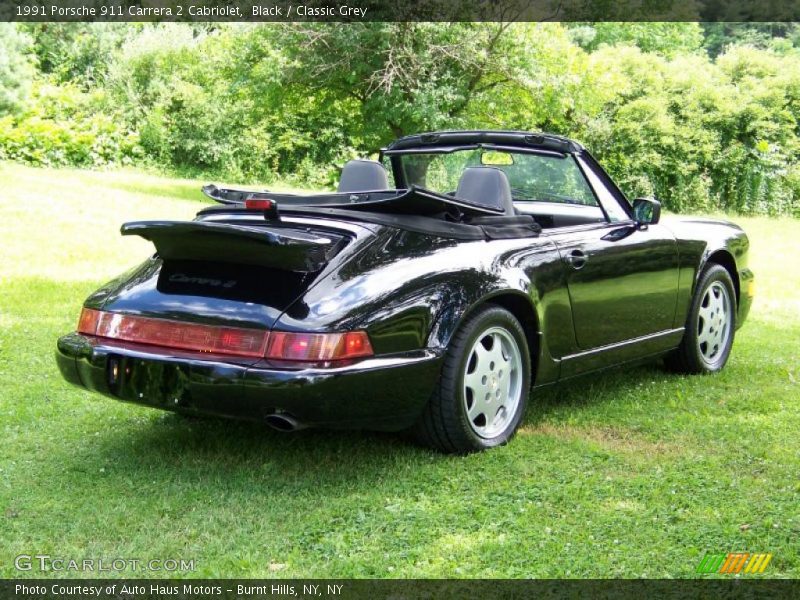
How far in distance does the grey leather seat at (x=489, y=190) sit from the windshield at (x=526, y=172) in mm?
360

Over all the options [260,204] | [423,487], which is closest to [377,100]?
[260,204]

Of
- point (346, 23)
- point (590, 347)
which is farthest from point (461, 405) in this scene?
point (346, 23)

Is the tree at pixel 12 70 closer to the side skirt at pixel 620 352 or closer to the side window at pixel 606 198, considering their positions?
the side window at pixel 606 198

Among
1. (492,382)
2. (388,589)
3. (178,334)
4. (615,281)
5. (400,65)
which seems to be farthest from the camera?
(400,65)

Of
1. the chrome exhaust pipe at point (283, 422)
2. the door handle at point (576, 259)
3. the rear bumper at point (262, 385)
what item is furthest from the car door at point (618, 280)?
the chrome exhaust pipe at point (283, 422)

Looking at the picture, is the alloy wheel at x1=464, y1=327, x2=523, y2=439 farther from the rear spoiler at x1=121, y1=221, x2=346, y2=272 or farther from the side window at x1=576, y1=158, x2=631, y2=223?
the side window at x1=576, y1=158, x2=631, y2=223

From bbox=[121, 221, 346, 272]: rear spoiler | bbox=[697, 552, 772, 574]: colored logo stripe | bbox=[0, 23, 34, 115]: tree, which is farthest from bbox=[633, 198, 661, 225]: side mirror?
bbox=[0, 23, 34, 115]: tree

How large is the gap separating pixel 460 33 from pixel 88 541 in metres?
16.0

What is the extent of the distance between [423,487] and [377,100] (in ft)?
47.8

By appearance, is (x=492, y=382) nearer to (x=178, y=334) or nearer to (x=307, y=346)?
(x=307, y=346)

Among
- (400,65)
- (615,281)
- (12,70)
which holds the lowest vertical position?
(615,281)

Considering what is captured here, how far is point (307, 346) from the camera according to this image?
161 inches

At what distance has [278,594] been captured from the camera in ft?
11.0

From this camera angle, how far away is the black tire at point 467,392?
15.0 feet
